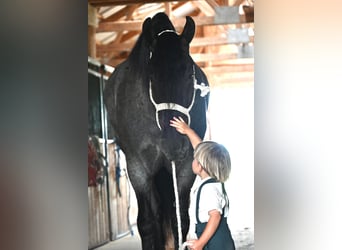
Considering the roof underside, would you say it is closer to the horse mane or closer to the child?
the horse mane

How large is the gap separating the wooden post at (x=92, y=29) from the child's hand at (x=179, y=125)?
1.06 ft

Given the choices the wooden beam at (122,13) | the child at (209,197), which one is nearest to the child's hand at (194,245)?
the child at (209,197)

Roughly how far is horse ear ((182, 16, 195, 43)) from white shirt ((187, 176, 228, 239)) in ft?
1.38

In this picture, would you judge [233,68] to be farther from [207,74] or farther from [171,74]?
[171,74]

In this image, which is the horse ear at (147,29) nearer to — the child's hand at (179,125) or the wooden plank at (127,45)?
the wooden plank at (127,45)

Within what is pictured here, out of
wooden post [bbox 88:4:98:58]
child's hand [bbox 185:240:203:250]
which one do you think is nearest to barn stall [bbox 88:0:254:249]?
wooden post [bbox 88:4:98:58]

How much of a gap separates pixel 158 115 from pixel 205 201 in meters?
0.30

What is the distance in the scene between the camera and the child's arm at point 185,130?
128cm

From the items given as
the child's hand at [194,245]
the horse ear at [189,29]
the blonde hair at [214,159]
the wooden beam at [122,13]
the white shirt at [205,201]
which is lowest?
the child's hand at [194,245]

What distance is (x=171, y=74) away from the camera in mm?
1310

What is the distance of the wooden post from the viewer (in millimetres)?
1335

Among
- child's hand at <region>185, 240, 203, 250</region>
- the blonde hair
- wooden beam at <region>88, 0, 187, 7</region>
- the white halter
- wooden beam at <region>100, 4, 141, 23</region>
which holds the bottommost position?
child's hand at <region>185, 240, 203, 250</region>
